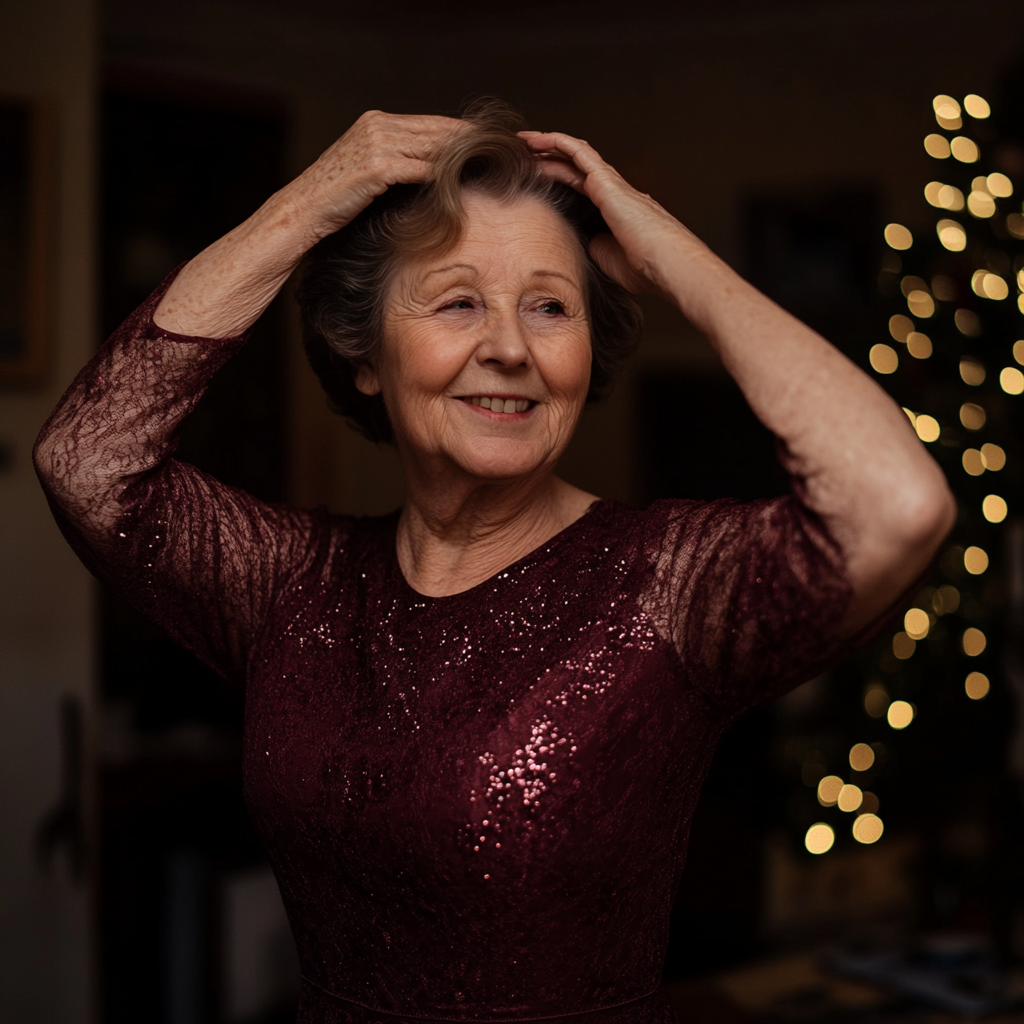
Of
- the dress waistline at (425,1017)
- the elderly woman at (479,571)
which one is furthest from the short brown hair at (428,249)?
the dress waistline at (425,1017)

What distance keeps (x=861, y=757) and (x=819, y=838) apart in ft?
0.68

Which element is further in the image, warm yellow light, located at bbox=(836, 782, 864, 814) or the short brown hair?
warm yellow light, located at bbox=(836, 782, 864, 814)

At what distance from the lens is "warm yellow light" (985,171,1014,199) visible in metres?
2.63

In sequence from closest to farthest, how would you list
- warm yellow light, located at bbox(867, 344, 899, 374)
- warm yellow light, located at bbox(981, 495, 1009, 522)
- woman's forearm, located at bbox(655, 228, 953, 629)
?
woman's forearm, located at bbox(655, 228, 953, 629), warm yellow light, located at bbox(867, 344, 899, 374), warm yellow light, located at bbox(981, 495, 1009, 522)

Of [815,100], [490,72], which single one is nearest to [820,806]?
[815,100]

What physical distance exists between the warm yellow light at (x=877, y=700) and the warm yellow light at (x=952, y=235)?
1002 millimetres

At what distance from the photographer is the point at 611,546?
4.22ft

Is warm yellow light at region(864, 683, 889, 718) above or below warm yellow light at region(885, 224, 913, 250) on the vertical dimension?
below

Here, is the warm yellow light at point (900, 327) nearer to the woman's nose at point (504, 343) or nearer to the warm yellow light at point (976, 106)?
the warm yellow light at point (976, 106)

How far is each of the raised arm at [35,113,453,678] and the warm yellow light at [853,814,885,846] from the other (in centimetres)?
Result: 186

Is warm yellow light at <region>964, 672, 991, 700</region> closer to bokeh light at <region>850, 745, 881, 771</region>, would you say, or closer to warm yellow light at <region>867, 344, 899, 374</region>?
bokeh light at <region>850, 745, 881, 771</region>

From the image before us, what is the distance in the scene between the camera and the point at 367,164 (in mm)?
1272

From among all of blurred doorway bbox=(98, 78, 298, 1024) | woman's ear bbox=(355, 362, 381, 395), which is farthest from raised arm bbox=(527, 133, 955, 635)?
blurred doorway bbox=(98, 78, 298, 1024)

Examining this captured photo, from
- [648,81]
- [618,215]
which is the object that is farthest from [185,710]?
[648,81]
